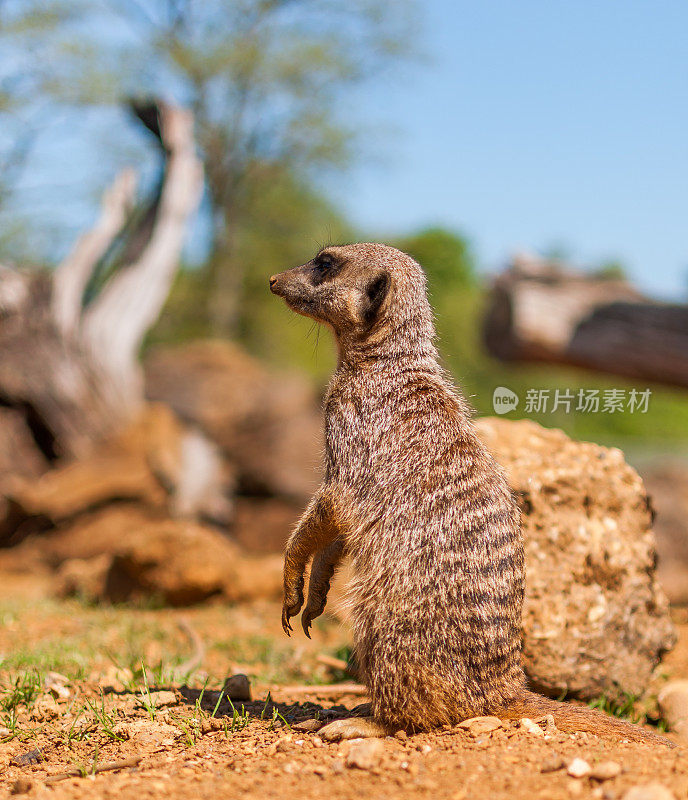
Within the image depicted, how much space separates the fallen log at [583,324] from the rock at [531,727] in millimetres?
6167

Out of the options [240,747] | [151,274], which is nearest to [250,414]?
[151,274]

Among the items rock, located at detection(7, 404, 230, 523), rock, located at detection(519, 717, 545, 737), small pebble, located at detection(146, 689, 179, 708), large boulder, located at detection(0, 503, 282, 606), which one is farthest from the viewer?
rock, located at detection(7, 404, 230, 523)

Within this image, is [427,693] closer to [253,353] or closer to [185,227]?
[185,227]

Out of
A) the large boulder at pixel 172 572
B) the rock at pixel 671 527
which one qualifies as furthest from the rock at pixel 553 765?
the rock at pixel 671 527

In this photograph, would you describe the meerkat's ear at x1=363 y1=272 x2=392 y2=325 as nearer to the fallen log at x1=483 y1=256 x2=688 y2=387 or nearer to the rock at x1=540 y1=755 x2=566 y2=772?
the rock at x1=540 y1=755 x2=566 y2=772

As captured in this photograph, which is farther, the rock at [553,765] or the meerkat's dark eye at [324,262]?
the meerkat's dark eye at [324,262]

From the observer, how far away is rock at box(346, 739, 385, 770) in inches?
91.6

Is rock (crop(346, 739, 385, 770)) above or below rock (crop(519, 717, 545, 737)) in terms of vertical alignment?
below

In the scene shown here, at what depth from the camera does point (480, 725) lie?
8.43ft

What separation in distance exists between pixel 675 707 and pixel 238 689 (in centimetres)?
194

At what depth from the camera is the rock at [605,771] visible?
2.10m

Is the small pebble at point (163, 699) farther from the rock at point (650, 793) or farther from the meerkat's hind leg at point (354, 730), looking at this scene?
the rock at point (650, 793)

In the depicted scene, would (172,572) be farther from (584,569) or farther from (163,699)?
(584,569)

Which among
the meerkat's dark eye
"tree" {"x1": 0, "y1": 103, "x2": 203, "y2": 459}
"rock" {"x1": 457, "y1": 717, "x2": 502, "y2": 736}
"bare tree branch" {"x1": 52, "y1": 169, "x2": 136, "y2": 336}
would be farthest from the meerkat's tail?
"bare tree branch" {"x1": 52, "y1": 169, "x2": 136, "y2": 336}
